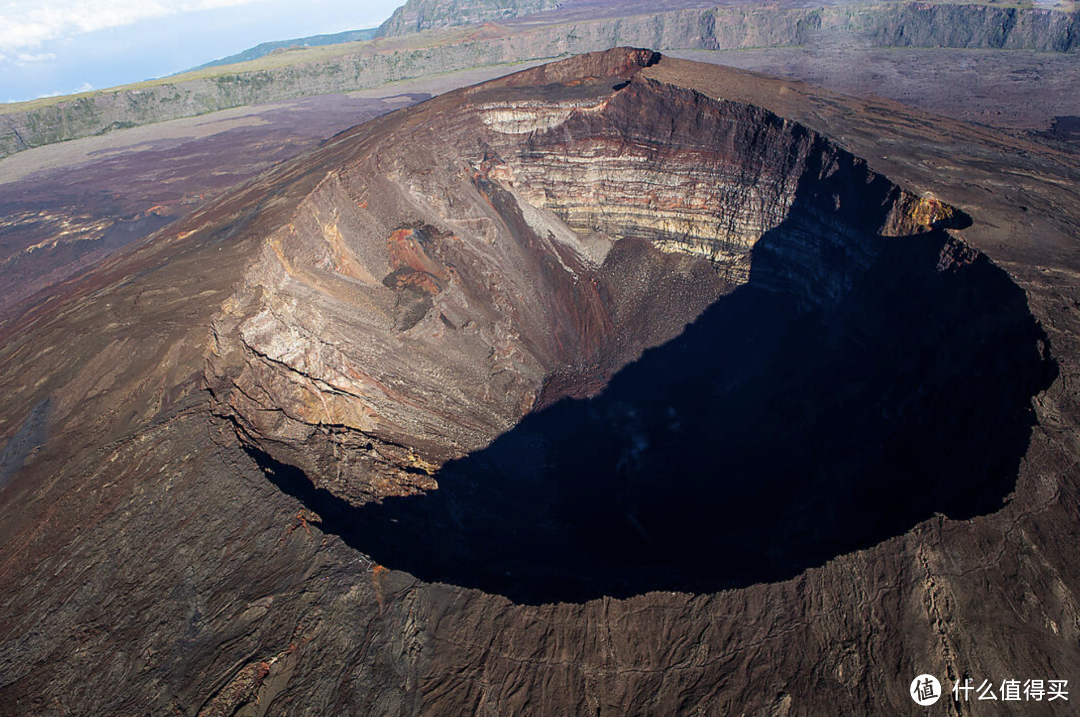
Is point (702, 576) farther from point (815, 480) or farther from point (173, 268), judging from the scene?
point (173, 268)

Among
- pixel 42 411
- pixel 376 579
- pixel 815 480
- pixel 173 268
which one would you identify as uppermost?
pixel 173 268

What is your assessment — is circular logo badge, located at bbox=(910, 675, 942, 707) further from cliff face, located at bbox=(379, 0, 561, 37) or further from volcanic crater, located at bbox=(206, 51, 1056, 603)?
cliff face, located at bbox=(379, 0, 561, 37)

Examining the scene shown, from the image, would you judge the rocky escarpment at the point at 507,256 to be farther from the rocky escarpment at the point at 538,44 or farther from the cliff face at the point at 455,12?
the cliff face at the point at 455,12

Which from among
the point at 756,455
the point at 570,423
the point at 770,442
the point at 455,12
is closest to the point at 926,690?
the point at 756,455

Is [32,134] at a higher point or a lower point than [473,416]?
higher

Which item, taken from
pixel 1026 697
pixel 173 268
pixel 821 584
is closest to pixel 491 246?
pixel 173 268

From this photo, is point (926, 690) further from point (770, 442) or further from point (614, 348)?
point (614, 348)
